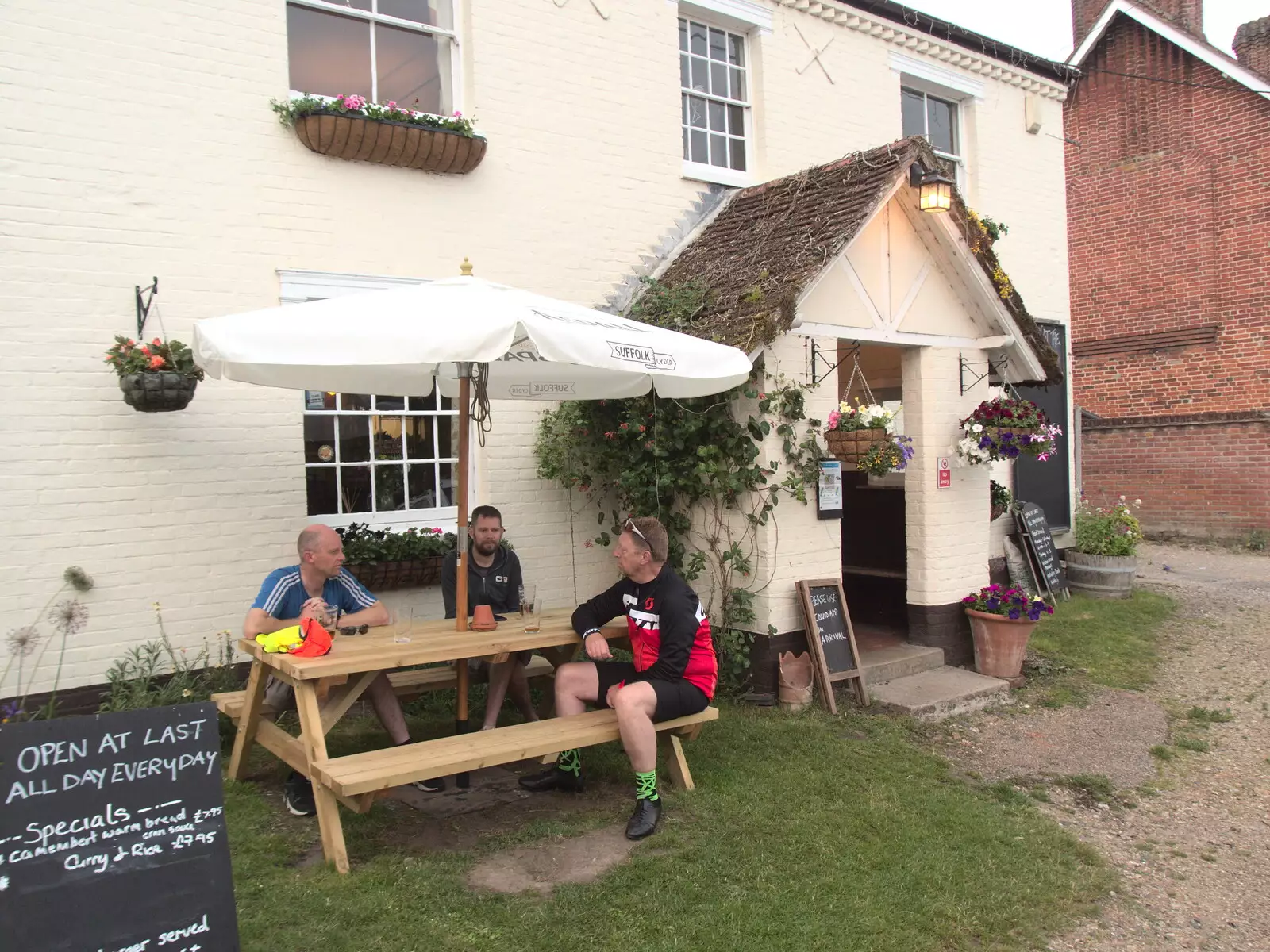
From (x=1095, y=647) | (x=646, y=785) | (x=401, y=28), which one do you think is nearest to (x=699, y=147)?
(x=401, y=28)

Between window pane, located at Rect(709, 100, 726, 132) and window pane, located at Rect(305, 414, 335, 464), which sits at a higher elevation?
window pane, located at Rect(709, 100, 726, 132)

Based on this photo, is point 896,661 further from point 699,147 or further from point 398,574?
point 699,147

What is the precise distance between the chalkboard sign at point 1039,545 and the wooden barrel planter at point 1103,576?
0.25 meters

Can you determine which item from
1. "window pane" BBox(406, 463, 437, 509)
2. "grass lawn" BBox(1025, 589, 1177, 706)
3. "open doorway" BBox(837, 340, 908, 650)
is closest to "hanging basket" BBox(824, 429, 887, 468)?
"open doorway" BBox(837, 340, 908, 650)

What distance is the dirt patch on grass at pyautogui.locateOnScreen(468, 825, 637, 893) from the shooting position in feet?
12.7

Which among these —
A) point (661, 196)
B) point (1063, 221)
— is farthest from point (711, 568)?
point (1063, 221)

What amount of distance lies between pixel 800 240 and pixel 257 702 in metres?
4.53

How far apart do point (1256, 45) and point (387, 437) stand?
15192mm

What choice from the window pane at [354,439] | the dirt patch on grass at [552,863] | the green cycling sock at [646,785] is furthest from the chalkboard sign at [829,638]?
the window pane at [354,439]

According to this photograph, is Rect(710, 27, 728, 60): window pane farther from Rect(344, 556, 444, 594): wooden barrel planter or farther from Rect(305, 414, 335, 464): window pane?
Rect(344, 556, 444, 594): wooden barrel planter

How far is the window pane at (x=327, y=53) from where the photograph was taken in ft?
20.9

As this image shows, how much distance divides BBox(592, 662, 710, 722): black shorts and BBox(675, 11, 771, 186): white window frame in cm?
480

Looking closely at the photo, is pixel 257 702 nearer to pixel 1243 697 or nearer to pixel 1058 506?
pixel 1243 697

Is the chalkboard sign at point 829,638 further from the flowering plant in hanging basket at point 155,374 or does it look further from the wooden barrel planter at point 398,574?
the flowering plant in hanging basket at point 155,374
